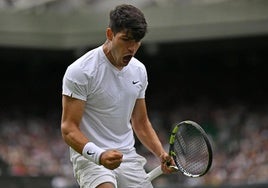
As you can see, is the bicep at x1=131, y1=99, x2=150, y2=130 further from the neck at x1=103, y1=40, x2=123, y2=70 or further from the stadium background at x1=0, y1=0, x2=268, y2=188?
Answer: the stadium background at x1=0, y1=0, x2=268, y2=188

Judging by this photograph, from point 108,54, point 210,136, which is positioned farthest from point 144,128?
point 210,136

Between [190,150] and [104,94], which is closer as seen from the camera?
[104,94]

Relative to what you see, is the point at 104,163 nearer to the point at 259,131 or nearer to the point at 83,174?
the point at 83,174

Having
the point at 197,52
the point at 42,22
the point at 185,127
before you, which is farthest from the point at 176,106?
the point at 185,127

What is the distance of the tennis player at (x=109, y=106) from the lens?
639 centimetres

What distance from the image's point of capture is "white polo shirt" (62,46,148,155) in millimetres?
6539

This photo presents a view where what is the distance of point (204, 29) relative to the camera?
19406 millimetres

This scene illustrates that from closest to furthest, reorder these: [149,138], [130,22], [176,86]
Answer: [130,22]
[149,138]
[176,86]

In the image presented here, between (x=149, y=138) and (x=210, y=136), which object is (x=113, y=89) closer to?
(x=149, y=138)

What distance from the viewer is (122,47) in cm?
643

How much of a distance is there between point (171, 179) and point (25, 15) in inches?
248

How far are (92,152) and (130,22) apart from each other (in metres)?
0.96

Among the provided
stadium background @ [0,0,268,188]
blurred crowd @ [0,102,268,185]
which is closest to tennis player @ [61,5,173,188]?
stadium background @ [0,0,268,188]

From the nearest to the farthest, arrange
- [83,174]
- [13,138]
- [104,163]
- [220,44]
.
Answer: [104,163] → [83,174] → [13,138] → [220,44]
